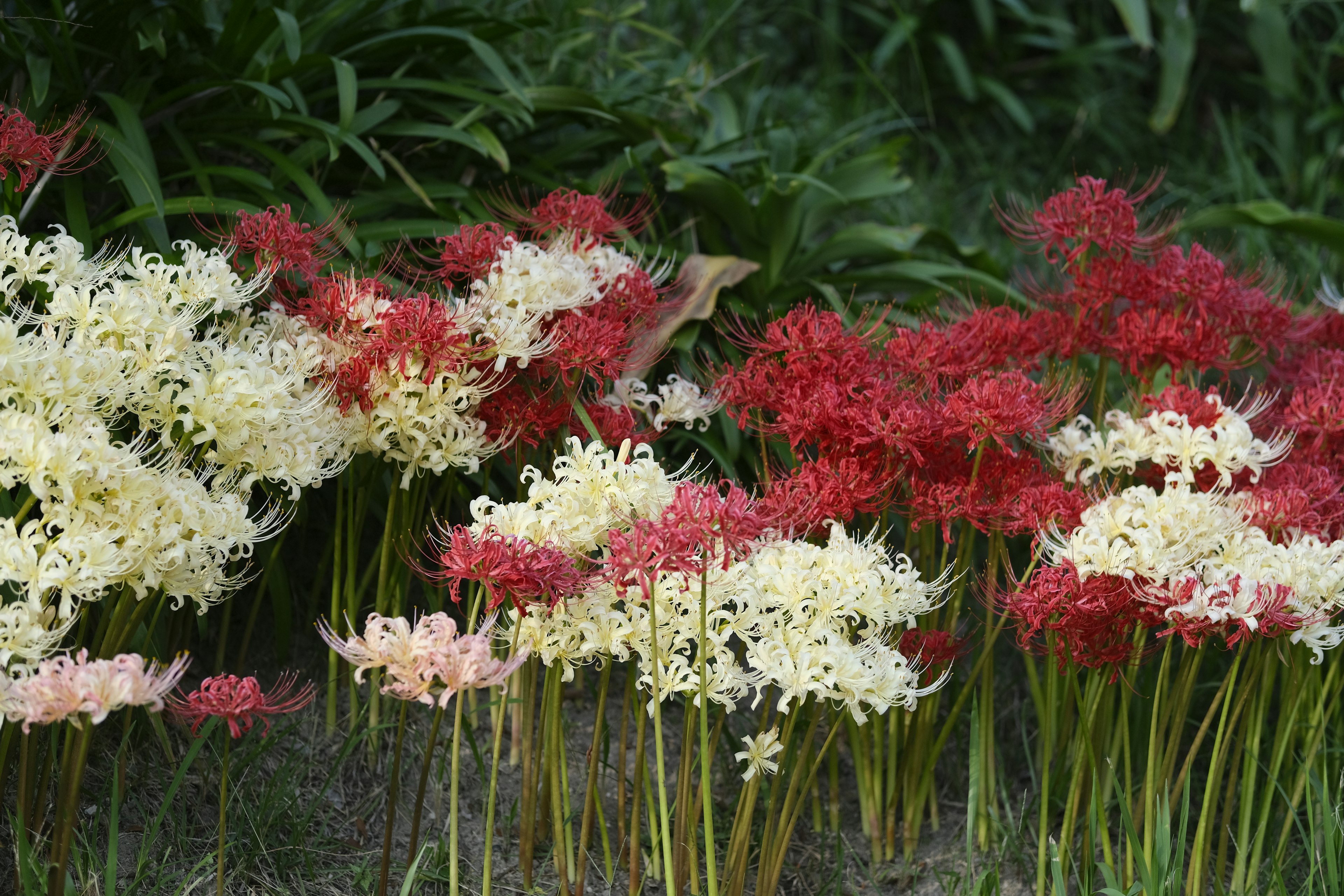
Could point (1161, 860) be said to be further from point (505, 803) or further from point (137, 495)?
point (137, 495)

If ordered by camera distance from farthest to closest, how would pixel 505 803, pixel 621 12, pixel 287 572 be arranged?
pixel 621 12, pixel 287 572, pixel 505 803

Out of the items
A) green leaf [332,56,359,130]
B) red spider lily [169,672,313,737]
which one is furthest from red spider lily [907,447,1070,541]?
green leaf [332,56,359,130]

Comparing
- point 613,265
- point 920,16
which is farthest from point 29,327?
point 920,16

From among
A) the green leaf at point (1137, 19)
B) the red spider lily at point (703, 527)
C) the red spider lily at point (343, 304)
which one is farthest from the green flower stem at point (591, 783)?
the green leaf at point (1137, 19)

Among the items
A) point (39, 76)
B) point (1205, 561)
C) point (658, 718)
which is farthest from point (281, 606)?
A: point (1205, 561)

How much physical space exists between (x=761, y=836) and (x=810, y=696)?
37 centimetres

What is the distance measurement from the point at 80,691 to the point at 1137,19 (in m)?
4.28

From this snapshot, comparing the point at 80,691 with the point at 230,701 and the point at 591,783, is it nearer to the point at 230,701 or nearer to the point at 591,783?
the point at 230,701

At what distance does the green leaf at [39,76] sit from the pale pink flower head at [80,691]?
1.54 metres

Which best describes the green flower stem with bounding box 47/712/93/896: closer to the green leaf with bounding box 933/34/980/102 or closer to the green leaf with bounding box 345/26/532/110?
the green leaf with bounding box 345/26/532/110

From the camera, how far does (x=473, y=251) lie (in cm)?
208

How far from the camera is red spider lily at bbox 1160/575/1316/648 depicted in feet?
5.68

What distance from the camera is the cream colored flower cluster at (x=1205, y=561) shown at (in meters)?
1.75

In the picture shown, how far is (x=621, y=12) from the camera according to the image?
13.0 feet
